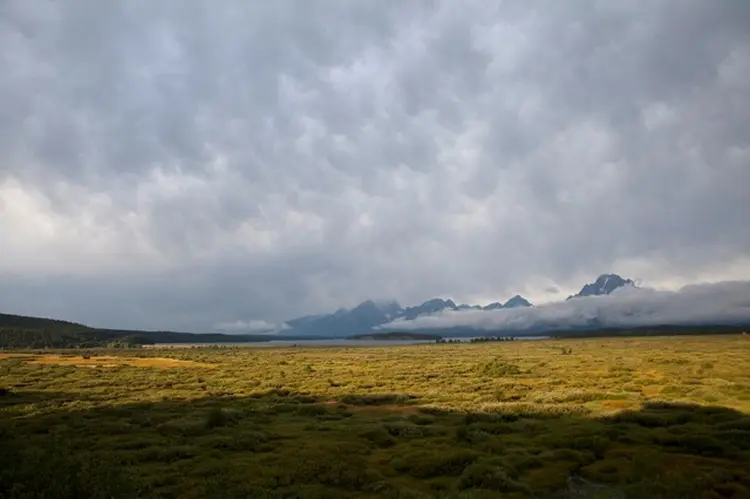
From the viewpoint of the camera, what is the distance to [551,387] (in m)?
47.5

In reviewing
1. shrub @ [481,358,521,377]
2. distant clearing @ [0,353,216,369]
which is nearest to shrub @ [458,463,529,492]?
shrub @ [481,358,521,377]

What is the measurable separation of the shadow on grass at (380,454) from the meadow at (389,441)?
0.29 feet

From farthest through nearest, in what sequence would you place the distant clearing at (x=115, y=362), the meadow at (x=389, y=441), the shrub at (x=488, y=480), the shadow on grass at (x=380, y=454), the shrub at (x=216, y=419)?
the distant clearing at (x=115, y=362)
the shrub at (x=216, y=419)
the shrub at (x=488, y=480)
the meadow at (x=389, y=441)
the shadow on grass at (x=380, y=454)

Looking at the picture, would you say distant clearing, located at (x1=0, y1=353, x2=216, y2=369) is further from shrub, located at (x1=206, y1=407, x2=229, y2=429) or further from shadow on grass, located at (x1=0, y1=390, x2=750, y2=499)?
shrub, located at (x1=206, y1=407, x2=229, y2=429)

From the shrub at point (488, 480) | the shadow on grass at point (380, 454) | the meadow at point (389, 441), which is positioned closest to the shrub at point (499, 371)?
the meadow at point (389, 441)

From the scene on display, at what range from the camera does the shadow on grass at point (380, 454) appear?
16094 millimetres

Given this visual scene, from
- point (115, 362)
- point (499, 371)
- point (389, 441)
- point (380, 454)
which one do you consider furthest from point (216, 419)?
point (115, 362)

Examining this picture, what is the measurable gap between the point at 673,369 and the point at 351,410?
4691 cm

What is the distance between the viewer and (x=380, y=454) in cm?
2361

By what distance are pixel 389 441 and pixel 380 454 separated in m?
2.64

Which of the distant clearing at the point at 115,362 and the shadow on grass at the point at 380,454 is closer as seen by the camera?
the shadow on grass at the point at 380,454

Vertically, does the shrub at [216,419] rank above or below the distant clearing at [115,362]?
below

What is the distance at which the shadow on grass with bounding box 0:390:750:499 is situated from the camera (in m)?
16.1

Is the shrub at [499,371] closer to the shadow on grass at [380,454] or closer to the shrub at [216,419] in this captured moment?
the shadow on grass at [380,454]
